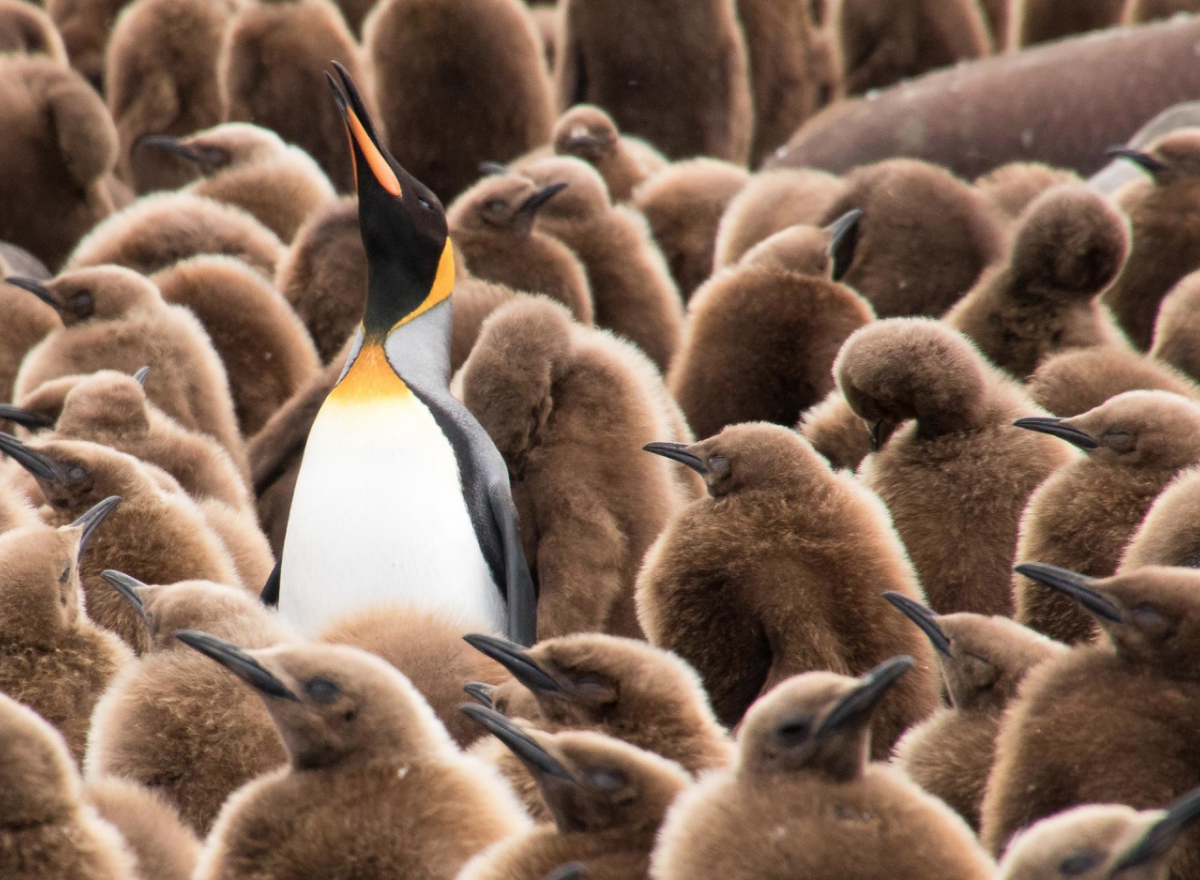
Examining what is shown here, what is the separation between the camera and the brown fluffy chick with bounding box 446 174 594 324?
477cm

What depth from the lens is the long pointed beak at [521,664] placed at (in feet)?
8.47

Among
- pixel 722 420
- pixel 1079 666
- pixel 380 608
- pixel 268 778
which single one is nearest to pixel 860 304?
pixel 722 420

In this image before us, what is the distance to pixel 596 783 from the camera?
7.39 feet

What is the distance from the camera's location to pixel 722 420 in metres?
4.29

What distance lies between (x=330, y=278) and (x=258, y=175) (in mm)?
1245

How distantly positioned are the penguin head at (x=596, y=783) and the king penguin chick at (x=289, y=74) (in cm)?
482

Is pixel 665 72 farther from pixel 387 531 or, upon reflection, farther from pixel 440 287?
pixel 387 531

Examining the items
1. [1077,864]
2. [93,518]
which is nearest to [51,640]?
[93,518]

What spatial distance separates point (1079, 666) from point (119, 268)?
2.90 m

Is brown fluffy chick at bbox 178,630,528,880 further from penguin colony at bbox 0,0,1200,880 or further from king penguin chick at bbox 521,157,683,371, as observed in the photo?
king penguin chick at bbox 521,157,683,371

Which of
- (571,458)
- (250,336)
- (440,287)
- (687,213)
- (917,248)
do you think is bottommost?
(687,213)

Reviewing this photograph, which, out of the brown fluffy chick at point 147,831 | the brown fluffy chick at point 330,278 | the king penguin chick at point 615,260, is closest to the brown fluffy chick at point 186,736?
the brown fluffy chick at point 147,831

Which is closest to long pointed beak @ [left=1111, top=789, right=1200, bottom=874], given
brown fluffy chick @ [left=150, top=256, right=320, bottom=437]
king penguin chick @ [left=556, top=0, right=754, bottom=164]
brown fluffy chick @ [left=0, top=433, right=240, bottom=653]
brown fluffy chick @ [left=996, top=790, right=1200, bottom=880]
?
brown fluffy chick @ [left=996, top=790, right=1200, bottom=880]

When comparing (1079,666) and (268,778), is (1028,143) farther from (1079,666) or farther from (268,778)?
(268,778)
